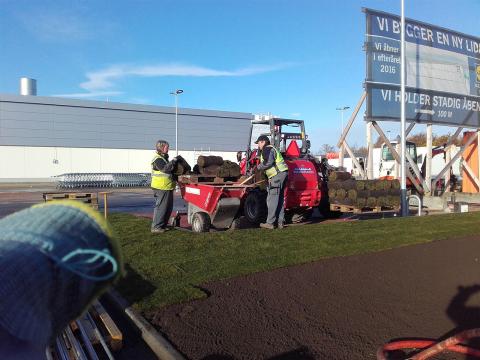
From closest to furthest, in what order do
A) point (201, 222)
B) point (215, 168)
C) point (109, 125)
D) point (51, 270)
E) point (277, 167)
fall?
point (51, 270), point (277, 167), point (201, 222), point (215, 168), point (109, 125)

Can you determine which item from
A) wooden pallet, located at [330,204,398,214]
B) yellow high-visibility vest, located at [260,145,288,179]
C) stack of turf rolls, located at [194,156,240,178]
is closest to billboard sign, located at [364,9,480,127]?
wooden pallet, located at [330,204,398,214]

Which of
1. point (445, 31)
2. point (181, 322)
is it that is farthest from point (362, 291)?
point (445, 31)

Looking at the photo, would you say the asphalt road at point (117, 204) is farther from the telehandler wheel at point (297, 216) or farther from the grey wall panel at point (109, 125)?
the grey wall panel at point (109, 125)

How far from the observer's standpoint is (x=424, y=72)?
16641 millimetres

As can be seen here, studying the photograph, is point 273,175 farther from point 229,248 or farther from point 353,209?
point 353,209

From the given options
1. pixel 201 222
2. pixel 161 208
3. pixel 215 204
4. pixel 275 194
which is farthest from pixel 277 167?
pixel 161 208

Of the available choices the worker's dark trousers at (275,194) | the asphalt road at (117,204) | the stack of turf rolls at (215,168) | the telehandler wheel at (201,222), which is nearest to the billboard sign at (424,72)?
the stack of turf rolls at (215,168)

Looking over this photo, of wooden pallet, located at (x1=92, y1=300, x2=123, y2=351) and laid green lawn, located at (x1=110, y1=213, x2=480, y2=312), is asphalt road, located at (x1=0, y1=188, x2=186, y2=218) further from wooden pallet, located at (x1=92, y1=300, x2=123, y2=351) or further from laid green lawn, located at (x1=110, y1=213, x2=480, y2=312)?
wooden pallet, located at (x1=92, y1=300, x2=123, y2=351)

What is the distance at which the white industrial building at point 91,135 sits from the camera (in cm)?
4938

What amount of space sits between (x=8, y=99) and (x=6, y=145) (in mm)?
5276

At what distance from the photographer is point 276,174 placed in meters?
9.59

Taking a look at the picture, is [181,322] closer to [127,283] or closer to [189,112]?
[127,283]

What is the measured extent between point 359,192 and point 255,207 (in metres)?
3.01

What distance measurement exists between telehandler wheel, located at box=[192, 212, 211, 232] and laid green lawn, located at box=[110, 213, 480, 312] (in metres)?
0.88
